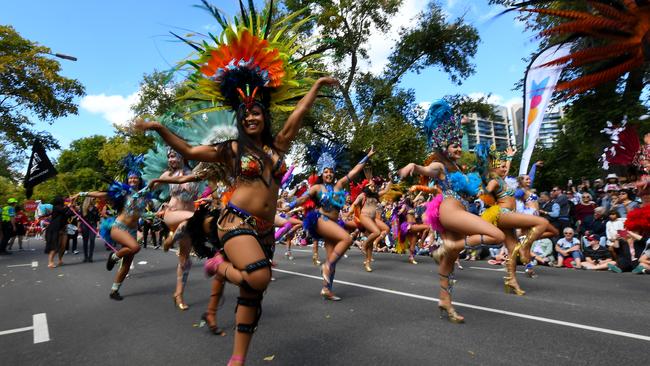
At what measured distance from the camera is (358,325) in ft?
14.2

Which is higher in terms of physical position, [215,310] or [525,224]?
[525,224]

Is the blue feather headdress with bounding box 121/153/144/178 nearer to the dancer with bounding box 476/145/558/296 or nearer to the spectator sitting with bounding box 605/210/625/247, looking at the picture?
the dancer with bounding box 476/145/558/296

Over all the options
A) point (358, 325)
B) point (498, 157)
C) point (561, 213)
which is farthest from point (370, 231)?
point (561, 213)

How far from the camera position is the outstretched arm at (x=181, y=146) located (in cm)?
275

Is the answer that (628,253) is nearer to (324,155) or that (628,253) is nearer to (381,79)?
(324,155)

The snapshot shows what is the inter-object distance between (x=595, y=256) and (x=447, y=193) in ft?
22.0

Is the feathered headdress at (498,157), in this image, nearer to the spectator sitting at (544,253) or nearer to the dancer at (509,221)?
the dancer at (509,221)

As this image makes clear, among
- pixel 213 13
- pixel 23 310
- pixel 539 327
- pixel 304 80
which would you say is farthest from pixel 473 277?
pixel 23 310

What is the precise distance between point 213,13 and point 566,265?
955cm

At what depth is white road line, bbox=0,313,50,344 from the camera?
4.43 metres

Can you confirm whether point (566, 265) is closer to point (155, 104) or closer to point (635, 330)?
point (635, 330)

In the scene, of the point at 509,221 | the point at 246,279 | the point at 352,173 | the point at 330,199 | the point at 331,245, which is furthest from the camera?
the point at 330,199

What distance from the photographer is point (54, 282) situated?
28.7 ft

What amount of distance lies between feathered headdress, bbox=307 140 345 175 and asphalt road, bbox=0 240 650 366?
2.13 metres
